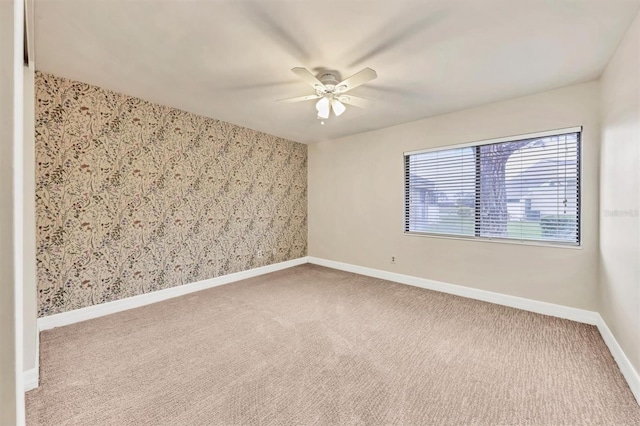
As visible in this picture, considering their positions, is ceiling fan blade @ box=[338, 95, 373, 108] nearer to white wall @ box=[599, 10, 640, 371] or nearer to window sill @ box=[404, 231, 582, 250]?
window sill @ box=[404, 231, 582, 250]

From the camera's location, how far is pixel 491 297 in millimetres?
3287

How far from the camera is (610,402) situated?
5.52ft

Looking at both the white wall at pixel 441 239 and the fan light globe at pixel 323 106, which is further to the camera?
the white wall at pixel 441 239

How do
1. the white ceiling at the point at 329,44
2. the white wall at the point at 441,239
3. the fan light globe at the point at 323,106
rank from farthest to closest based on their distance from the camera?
the white wall at the point at 441,239, the fan light globe at the point at 323,106, the white ceiling at the point at 329,44

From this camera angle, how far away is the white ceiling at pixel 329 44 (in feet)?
5.69

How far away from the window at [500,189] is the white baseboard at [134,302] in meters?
2.78

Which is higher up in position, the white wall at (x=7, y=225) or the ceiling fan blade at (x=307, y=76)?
the ceiling fan blade at (x=307, y=76)

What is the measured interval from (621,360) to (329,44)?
3.24 m

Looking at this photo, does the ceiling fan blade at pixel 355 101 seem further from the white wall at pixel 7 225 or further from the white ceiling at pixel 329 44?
the white wall at pixel 7 225

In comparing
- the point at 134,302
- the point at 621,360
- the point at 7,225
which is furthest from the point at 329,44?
the point at 134,302

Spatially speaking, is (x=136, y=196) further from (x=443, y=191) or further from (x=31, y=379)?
(x=443, y=191)

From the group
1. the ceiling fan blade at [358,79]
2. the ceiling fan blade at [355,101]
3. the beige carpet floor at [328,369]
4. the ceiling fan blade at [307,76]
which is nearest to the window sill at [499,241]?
the beige carpet floor at [328,369]

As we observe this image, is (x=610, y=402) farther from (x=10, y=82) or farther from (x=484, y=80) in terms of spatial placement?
(x=10, y=82)

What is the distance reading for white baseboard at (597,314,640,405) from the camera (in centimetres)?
174
